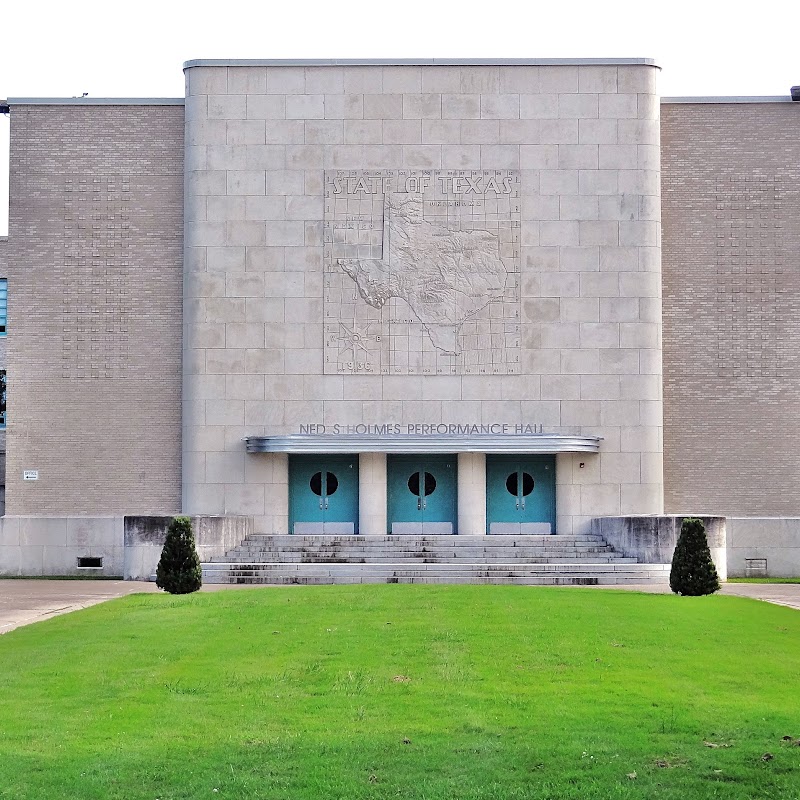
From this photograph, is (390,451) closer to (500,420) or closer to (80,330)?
(500,420)

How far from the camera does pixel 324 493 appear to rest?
116 feet

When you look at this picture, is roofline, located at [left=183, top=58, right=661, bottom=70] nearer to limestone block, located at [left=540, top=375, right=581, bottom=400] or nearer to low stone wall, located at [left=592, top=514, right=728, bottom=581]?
limestone block, located at [left=540, top=375, right=581, bottom=400]

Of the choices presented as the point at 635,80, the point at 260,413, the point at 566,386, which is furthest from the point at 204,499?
the point at 635,80

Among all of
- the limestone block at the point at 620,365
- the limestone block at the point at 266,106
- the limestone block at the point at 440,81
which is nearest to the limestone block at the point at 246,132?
the limestone block at the point at 266,106

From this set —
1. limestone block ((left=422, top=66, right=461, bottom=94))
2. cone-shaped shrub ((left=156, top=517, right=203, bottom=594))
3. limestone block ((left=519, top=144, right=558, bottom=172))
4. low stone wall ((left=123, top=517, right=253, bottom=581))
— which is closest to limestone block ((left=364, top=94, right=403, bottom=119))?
limestone block ((left=422, top=66, right=461, bottom=94))

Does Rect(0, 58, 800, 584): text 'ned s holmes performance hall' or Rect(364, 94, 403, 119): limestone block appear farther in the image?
Rect(364, 94, 403, 119): limestone block

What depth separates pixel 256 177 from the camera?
3522cm

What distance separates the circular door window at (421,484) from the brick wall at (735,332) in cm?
631

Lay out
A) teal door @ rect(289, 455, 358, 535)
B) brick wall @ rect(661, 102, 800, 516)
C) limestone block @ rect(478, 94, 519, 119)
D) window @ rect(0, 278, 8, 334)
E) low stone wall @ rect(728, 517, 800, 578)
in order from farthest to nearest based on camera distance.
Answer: window @ rect(0, 278, 8, 334) < limestone block @ rect(478, 94, 519, 119) < brick wall @ rect(661, 102, 800, 516) < teal door @ rect(289, 455, 358, 535) < low stone wall @ rect(728, 517, 800, 578)

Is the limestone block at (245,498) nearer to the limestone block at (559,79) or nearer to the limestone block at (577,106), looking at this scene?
the limestone block at (577,106)

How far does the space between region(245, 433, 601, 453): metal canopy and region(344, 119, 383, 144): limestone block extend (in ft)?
26.4

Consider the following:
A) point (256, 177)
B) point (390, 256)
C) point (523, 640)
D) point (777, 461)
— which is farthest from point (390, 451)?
point (523, 640)

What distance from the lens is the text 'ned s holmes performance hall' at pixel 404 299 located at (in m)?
34.7

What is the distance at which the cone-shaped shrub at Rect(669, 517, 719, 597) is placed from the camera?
23344 millimetres
